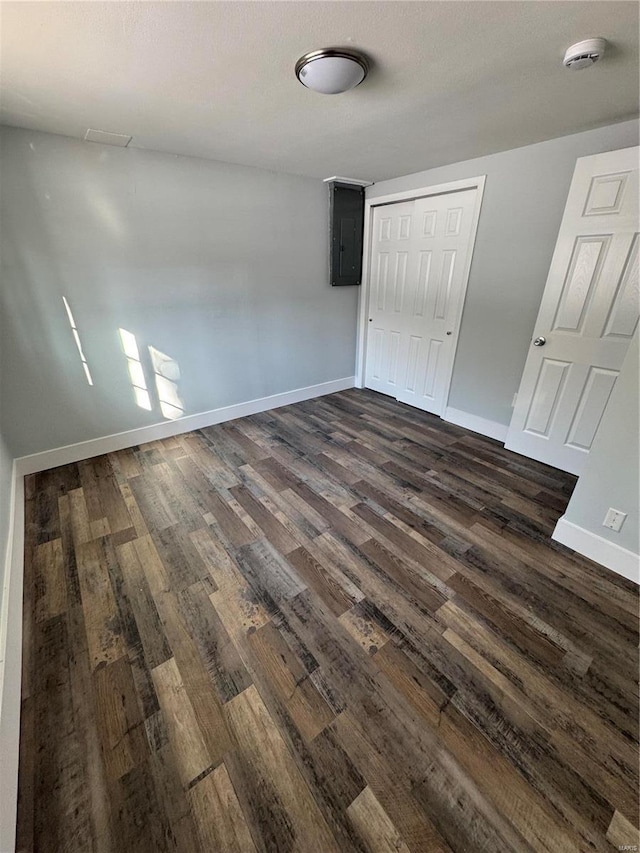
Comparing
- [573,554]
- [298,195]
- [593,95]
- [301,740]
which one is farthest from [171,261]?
[573,554]

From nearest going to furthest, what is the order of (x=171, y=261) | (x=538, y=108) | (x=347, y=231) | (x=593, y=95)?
(x=593, y=95), (x=538, y=108), (x=171, y=261), (x=347, y=231)

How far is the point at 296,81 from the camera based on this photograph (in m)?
1.60

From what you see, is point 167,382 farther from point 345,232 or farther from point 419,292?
point 419,292

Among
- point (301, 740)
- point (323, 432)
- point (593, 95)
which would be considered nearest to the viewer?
point (301, 740)

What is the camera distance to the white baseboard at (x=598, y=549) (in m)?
1.74

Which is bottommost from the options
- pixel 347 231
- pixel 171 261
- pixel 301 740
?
pixel 301 740

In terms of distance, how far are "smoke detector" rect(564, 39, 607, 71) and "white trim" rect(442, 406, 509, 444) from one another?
90.8 inches

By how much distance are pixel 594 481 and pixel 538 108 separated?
2.06 meters

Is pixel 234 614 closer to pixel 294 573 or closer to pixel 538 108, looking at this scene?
pixel 294 573

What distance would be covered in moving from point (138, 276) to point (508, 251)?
2972 mm

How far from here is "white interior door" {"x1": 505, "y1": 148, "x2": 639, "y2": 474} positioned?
2129 millimetres

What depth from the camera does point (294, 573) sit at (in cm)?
179

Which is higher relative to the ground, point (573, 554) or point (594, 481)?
point (594, 481)

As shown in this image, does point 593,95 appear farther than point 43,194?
No
